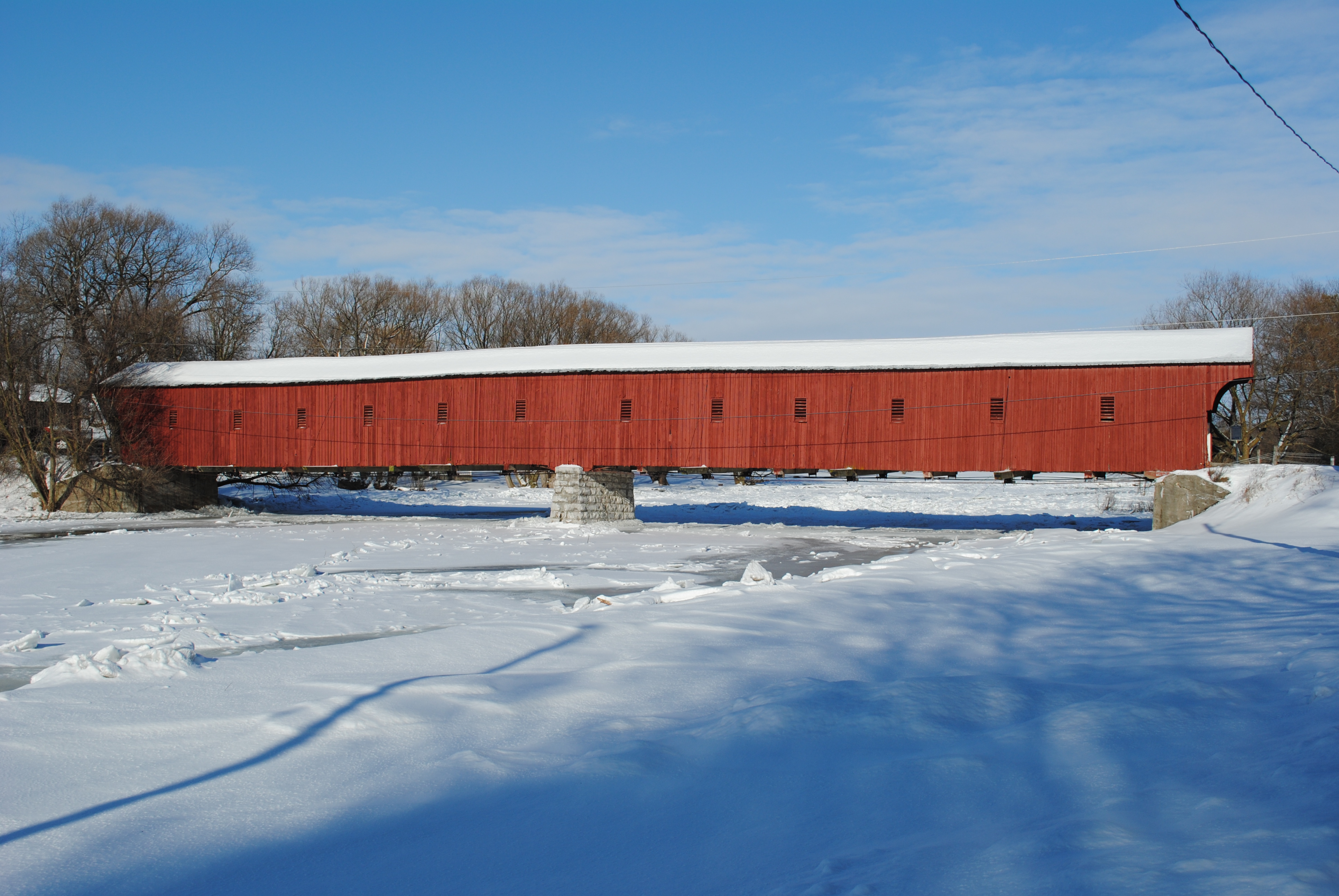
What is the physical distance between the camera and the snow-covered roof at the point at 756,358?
21.0m

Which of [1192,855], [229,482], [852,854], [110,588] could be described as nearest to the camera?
[1192,855]

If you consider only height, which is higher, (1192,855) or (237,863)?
(1192,855)

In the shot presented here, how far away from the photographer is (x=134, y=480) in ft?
91.3

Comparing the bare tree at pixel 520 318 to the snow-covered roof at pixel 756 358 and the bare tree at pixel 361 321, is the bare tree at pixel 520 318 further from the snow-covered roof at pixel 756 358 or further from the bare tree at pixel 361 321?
the snow-covered roof at pixel 756 358

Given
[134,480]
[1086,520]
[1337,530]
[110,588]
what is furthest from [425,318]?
[1337,530]

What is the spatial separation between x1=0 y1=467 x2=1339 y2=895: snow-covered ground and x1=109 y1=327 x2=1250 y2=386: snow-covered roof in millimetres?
11979

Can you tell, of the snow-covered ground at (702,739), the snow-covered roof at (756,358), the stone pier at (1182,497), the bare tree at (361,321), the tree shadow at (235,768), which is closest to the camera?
the snow-covered ground at (702,739)

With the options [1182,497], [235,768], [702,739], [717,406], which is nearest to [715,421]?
[717,406]

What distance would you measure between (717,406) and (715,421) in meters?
0.41

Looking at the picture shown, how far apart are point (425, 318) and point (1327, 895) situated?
54.4m

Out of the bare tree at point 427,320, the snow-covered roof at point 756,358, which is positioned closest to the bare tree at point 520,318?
the bare tree at point 427,320

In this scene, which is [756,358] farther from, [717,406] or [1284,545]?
[1284,545]

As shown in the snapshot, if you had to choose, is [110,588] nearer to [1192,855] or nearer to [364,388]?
[1192,855]

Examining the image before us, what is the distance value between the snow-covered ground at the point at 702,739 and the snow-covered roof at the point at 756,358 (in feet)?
39.3
